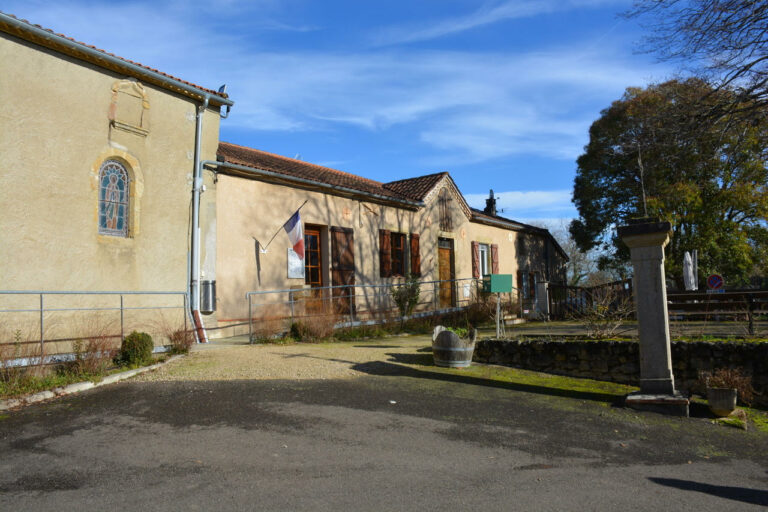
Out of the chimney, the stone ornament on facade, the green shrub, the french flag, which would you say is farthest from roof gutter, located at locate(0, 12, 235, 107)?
the chimney

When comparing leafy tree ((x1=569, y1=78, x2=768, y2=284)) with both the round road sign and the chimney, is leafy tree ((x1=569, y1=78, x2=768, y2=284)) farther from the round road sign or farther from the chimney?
the chimney

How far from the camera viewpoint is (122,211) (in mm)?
9773

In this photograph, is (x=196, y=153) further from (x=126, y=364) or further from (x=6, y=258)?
(x=126, y=364)

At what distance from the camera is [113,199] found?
964 centimetres

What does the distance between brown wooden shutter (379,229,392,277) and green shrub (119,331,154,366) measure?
28.0 feet

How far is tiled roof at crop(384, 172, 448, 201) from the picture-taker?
1794 centimetres

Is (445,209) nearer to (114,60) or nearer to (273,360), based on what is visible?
(273,360)

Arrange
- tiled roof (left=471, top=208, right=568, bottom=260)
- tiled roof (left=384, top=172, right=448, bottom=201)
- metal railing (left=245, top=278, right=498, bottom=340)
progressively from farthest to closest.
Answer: tiled roof (left=471, top=208, right=568, bottom=260) → tiled roof (left=384, top=172, right=448, bottom=201) → metal railing (left=245, top=278, right=498, bottom=340)

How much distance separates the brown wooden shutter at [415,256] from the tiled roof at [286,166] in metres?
1.39

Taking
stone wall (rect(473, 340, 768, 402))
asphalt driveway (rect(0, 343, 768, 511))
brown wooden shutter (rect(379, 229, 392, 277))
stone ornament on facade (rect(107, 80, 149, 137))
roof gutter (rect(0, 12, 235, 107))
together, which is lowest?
asphalt driveway (rect(0, 343, 768, 511))

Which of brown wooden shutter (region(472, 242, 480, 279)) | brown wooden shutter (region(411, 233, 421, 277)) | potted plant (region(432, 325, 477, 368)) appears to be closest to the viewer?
potted plant (region(432, 325, 477, 368))

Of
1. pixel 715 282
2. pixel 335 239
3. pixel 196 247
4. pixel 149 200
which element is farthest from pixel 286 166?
pixel 715 282

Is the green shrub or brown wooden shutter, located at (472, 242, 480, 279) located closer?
the green shrub

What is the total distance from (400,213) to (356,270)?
2981 mm
